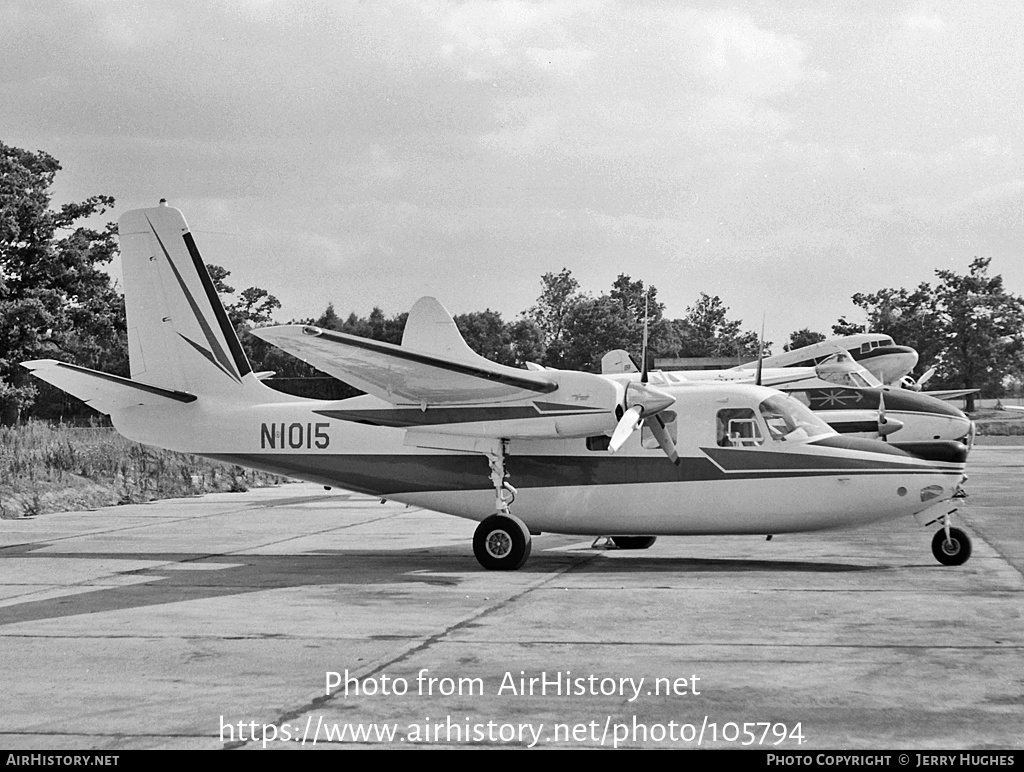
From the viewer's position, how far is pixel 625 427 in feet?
45.3

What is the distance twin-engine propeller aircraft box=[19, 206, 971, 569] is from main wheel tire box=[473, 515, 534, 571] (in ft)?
0.06

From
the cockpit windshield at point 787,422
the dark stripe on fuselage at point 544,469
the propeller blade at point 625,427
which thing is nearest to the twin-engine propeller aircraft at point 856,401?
the cockpit windshield at point 787,422

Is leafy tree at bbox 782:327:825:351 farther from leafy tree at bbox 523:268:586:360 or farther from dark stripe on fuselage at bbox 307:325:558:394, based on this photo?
dark stripe on fuselage at bbox 307:325:558:394

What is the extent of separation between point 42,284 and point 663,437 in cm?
4027

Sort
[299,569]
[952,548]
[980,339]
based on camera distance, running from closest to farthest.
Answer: [952,548]
[299,569]
[980,339]

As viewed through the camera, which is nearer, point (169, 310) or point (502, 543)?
point (502, 543)

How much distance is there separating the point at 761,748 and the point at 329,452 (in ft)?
34.2

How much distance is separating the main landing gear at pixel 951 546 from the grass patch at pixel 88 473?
17.6 m

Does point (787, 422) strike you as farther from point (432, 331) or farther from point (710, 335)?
point (710, 335)

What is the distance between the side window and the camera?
1451 cm

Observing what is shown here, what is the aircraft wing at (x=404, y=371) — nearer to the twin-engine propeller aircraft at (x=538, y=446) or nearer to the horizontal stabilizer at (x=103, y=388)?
the twin-engine propeller aircraft at (x=538, y=446)

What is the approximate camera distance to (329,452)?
1595 cm

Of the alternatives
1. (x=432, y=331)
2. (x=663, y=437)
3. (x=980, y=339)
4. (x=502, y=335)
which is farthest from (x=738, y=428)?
(x=980, y=339)

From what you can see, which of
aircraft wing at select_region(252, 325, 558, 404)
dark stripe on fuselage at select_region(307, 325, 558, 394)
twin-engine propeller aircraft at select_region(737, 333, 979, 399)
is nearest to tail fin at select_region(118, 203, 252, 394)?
aircraft wing at select_region(252, 325, 558, 404)
